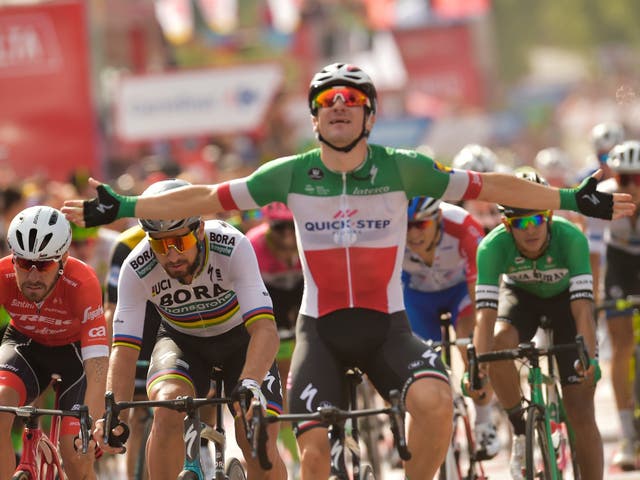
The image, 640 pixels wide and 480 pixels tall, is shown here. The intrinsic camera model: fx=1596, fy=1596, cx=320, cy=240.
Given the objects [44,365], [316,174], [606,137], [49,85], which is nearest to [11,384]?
[44,365]

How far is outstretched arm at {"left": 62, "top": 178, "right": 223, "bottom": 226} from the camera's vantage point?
7.51 meters

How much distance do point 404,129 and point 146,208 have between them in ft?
94.6

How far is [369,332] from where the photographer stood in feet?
24.9

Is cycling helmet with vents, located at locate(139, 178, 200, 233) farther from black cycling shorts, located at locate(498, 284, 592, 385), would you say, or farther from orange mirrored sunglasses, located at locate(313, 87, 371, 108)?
black cycling shorts, located at locate(498, 284, 592, 385)

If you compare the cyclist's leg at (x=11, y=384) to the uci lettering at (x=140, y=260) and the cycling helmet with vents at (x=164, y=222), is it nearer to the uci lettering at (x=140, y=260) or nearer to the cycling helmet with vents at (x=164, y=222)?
the uci lettering at (x=140, y=260)

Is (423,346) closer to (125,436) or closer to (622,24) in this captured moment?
(125,436)

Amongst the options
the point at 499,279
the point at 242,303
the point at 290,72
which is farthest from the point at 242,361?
the point at 290,72

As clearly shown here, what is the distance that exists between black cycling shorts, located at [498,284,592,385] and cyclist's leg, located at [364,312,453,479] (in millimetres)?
2458

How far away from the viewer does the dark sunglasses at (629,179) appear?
12.0 metres

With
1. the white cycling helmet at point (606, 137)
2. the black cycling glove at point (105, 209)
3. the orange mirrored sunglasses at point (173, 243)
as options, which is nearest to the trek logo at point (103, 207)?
the black cycling glove at point (105, 209)

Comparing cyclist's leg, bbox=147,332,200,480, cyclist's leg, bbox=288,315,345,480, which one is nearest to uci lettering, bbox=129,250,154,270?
cyclist's leg, bbox=147,332,200,480

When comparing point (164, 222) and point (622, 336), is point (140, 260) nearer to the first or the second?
point (164, 222)

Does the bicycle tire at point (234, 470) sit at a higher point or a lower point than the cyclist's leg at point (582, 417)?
lower

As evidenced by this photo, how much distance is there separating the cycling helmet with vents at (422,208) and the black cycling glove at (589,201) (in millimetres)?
2298
